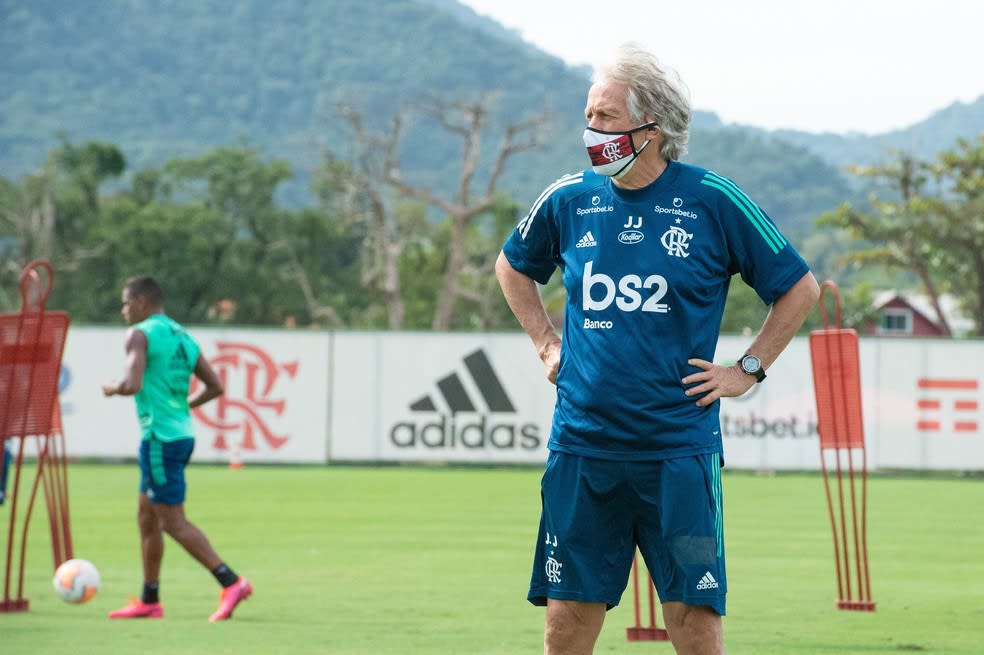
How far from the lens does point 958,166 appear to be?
2452 inches

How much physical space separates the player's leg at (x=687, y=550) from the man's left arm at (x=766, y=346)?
0.22m

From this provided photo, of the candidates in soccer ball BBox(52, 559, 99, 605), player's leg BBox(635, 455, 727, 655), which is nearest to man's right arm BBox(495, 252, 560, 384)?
player's leg BBox(635, 455, 727, 655)

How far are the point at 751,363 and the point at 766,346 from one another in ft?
0.26

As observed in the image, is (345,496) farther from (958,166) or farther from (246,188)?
(246,188)

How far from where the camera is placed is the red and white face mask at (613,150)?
5086 millimetres

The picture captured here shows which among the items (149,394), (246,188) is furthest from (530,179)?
(149,394)

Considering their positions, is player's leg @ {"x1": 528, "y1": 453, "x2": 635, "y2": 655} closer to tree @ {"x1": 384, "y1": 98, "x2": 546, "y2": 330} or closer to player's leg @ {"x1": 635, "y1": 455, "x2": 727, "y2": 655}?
player's leg @ {"x1": 635, "y1": 455, "x2": 727, "y2": 655}

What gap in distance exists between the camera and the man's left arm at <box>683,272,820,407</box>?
198 inches

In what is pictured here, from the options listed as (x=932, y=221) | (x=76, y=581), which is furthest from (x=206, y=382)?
(x=932, y=221)

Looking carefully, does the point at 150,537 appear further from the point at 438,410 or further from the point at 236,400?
the point at 438,410

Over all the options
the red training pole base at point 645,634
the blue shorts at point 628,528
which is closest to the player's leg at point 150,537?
the red training pole base at point 645,634

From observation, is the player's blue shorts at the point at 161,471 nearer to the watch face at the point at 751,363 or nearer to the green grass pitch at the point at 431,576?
the green grass pitch at the point at 431,576

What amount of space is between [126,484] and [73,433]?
165 inches

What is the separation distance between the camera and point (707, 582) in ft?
16.4
